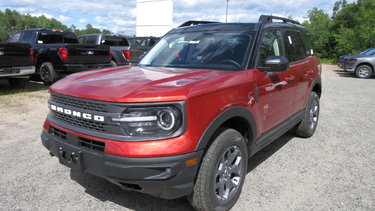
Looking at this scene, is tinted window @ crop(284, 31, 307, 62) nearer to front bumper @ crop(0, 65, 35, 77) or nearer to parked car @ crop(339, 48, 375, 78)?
front bumper @ crop(0, 65, 35, 77)

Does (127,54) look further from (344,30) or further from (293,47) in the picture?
(344,30)

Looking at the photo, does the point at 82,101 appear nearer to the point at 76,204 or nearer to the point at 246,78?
the point at 76,204

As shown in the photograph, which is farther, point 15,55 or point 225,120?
point 15,55

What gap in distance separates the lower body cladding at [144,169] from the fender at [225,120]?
0.37ft

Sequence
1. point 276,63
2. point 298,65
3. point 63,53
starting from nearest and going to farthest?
point 276,63, point 298,65, point 63,53

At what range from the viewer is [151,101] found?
2.13 meters

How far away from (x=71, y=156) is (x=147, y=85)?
888 millimetres

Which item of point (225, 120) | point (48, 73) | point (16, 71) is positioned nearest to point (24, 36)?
point (48, 73)

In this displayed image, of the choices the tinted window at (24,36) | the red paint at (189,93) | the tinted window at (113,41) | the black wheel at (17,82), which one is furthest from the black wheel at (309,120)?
the tinted window at (24,36)

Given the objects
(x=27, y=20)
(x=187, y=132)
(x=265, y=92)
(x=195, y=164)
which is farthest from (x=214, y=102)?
(x=27, y=20)

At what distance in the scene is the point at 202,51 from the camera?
3.42 meters

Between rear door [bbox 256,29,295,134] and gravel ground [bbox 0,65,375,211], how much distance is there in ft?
2.20

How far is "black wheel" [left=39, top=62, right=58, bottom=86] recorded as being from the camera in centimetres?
896

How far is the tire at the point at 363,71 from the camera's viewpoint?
15.7 metres
